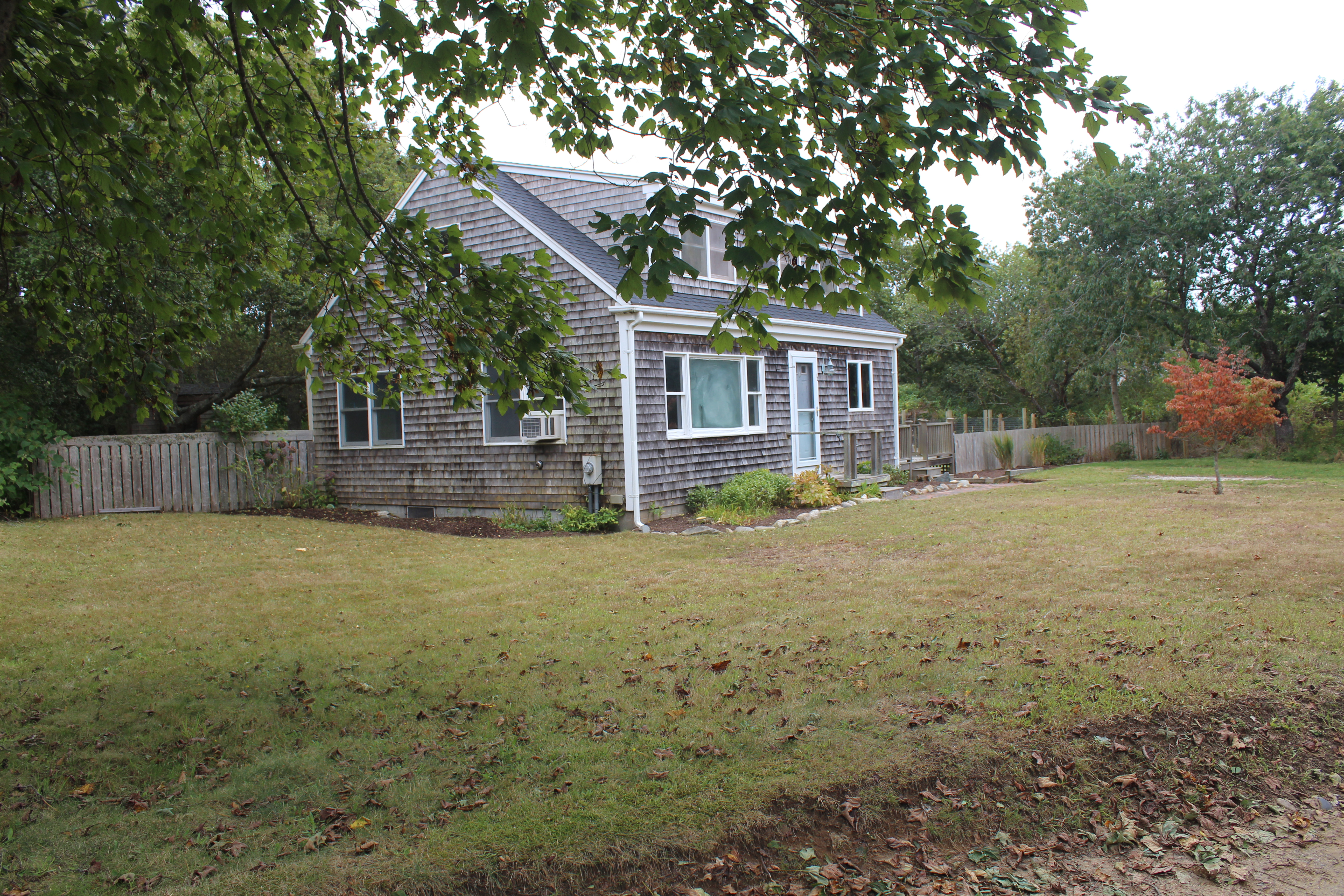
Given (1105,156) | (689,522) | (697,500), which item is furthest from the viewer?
(697,500)

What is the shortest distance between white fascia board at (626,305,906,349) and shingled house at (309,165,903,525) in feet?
0.11

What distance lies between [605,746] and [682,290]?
11062mm

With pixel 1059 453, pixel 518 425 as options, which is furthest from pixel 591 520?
pixel 1059 453

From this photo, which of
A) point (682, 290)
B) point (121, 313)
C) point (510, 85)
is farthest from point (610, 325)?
point (121, 313)

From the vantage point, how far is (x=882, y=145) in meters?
4.27

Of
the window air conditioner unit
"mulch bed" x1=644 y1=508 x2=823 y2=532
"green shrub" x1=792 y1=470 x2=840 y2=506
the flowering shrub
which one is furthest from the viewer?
the flowering shrub

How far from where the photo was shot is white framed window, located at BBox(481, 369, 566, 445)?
A: 12914 millimetres

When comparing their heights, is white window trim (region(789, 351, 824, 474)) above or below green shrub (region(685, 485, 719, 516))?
above

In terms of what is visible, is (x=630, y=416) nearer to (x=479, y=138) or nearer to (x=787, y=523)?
(x=787, y=523)

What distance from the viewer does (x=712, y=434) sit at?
45.6 feet

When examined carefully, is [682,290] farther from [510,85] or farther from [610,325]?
[510,85]

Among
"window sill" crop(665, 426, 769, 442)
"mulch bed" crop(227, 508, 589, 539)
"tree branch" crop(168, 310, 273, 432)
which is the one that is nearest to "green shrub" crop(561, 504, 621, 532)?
"mulch bed" crop(227, 508, 589, 539)

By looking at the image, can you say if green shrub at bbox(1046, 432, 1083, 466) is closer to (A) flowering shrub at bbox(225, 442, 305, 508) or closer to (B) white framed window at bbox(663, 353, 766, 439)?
(B) white framed window at bbox(663, 353, 766, 439)

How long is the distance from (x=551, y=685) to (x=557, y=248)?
8914 mm
